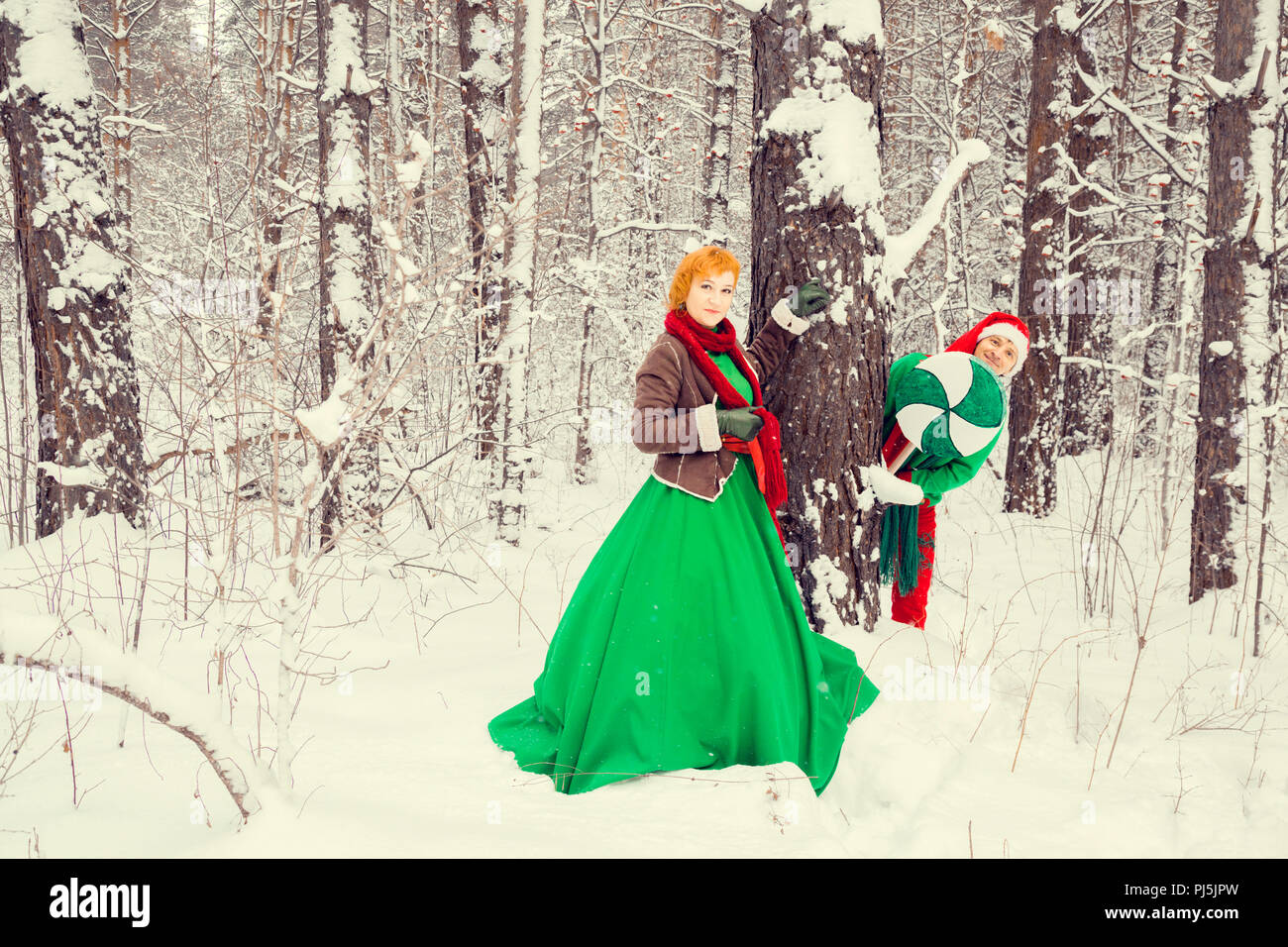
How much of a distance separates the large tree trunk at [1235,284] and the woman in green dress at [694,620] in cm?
319

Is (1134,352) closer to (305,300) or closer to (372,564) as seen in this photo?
(372,564)

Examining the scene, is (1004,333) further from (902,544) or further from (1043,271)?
(1043,271)

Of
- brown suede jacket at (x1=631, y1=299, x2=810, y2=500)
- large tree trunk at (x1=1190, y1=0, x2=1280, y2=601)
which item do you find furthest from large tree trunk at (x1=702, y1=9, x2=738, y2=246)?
brown suede jacket at (x1=631, y1=299, x2=810, y2=500)

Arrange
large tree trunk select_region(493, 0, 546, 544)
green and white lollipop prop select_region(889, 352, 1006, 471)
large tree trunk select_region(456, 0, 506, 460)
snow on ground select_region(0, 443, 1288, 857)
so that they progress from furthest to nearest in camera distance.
A: large tree trunk select_region(456, 0, 506, 460)
large tree trunk select_region(493, 0, 546, 544)
green and white lollipop prop select_region(889, 352, 1006, 471)
snow on ground select_region(0, 443, 1288, 857)

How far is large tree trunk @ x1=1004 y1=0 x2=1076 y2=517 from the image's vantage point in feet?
22.0

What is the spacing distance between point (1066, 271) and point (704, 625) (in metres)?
5.92

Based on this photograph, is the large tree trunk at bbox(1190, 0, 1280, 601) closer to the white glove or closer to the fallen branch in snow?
the white glove

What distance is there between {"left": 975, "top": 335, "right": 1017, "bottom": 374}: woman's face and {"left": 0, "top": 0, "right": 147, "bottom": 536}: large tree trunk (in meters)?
4.48

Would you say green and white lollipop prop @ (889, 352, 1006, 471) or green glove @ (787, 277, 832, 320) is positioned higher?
green glove @ (787, 277, 832, 320)

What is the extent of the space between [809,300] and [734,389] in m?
0.54

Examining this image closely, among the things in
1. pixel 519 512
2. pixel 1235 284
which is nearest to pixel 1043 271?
pixel 1235 284

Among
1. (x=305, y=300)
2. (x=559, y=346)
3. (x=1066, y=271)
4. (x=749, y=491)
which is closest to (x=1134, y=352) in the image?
(x=1066, y=271)

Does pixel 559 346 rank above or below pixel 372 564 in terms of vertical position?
above

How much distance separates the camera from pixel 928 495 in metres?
3.27
